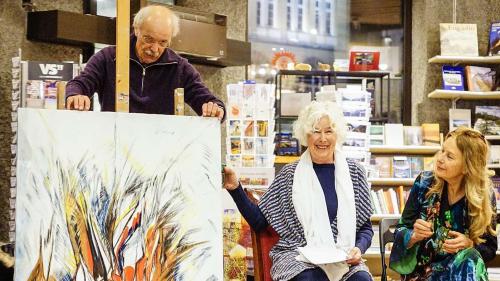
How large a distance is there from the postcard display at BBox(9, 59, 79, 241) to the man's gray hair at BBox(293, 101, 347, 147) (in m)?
1.91

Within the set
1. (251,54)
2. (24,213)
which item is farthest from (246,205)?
(251,54)

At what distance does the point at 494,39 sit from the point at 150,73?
163 inches

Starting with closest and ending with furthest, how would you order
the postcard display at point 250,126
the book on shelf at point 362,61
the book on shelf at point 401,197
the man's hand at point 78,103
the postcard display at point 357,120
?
the man's hand at point 78,103 → the postcard display at point 250,126 → the postcard display at point 357,120 → the book on shelf at point 401,197 → the book on shelf at point 362,61

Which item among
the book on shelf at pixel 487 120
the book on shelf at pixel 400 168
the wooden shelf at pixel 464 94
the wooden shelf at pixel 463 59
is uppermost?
the wooden shelf at pixel 463 59

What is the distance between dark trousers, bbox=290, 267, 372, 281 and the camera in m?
2.94

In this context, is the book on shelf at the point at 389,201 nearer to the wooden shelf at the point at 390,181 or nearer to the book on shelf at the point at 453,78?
the wooden shelf at the point at 390,181

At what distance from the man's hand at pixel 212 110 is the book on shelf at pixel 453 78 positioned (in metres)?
3.90

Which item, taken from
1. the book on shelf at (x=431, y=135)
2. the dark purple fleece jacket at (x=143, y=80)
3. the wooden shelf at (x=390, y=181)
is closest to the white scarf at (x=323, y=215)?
Result: the dark purple fleece jacket at (x=143, y=80)

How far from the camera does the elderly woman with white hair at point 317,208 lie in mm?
2963

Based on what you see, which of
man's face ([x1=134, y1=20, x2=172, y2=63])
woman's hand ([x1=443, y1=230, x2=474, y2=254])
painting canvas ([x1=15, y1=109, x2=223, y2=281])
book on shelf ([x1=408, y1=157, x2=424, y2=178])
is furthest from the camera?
book on shelf ([x1=408, y1=157, x2=424, y2=178])

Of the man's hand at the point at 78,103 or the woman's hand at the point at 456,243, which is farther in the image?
the woman's hand at the point at 456,243

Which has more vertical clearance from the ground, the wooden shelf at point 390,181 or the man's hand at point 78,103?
the man's hand at point 78,103

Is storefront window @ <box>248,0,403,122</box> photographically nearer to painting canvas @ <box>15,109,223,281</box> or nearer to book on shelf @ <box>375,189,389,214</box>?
book on shelf @ <box>375,189,389,214</box>

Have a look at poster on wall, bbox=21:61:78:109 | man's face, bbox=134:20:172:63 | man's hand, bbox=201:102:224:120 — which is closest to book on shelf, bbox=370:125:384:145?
poster on wall, bbox=21:61:78:109
